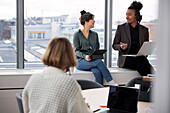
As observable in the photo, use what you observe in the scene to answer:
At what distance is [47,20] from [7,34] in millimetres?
784

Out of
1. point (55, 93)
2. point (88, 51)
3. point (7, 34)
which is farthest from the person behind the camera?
point (7, 34)

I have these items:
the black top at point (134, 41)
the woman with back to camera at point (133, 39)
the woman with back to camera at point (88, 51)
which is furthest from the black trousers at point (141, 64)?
the woman with back to camera at point (88, 51)

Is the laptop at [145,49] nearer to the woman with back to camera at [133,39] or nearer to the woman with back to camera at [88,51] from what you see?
the woman with back to camera at [133,39]

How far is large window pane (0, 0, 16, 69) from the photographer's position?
15.9 ft

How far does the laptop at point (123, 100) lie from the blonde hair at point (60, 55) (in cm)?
45

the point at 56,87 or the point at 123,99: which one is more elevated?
the point at 56,87

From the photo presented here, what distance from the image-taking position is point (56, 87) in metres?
1.67

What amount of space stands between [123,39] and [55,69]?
3176 mm

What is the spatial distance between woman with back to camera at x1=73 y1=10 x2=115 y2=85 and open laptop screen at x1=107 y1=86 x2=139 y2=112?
244 centimetres

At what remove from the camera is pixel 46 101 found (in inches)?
66.6

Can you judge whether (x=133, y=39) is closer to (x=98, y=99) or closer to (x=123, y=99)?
(x=98, y=99)

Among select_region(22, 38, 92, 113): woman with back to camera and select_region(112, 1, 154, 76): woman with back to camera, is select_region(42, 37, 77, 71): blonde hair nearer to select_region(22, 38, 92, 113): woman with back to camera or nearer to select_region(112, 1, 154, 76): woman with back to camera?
select_region(22, 38, 92, 113): woman with back to camera

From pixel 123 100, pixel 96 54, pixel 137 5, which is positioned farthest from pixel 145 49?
pixel 123 100

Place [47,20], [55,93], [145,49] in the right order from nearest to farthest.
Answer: [55,93], [145,49], [47,20]
